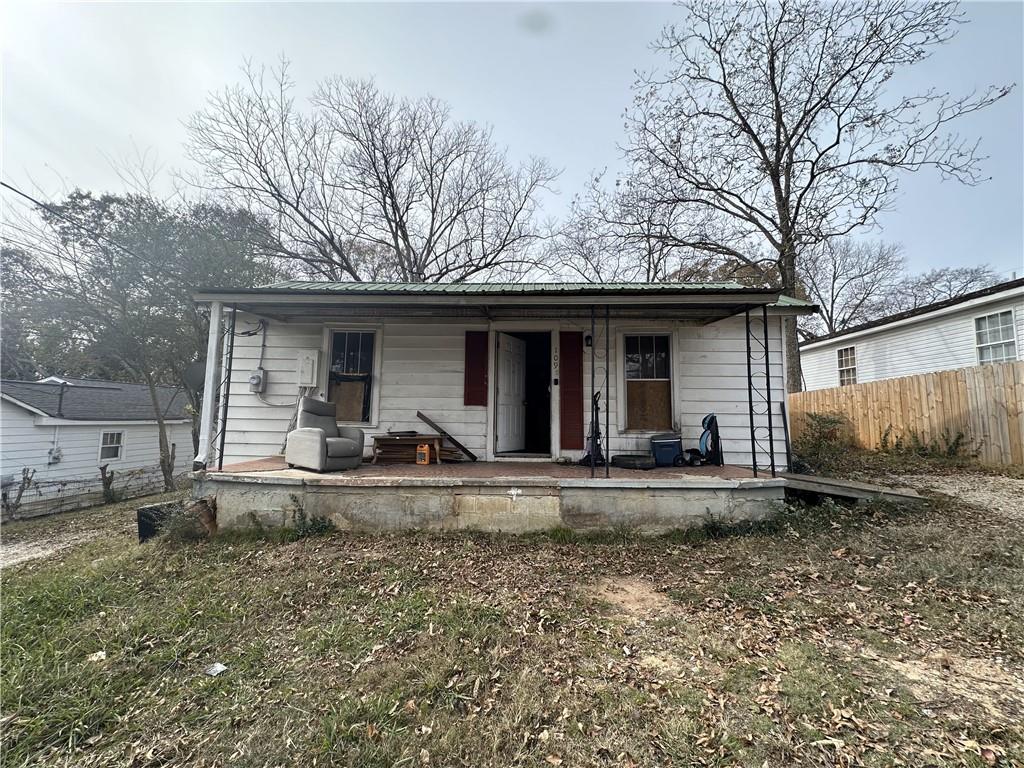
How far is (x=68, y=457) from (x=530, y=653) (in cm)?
1704

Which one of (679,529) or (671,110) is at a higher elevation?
(671,110)

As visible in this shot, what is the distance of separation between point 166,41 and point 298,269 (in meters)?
8.50

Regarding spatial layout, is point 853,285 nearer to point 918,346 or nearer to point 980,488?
point 918,346

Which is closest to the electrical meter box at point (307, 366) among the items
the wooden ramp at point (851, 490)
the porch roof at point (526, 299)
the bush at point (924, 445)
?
the porch roof at point (526, 299)

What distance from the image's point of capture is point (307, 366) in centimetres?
648

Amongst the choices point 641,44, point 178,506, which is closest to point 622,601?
point 178,506

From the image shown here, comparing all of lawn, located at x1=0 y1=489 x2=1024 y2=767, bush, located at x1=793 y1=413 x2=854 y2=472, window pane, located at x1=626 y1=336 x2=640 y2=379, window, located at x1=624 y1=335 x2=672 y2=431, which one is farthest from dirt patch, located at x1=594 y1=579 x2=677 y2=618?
bush, located at x1=793 y1=413 x2=854 y2=472

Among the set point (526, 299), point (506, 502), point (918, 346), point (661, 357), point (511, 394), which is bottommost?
point (506, 502)

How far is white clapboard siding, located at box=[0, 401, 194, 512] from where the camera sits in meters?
11.2

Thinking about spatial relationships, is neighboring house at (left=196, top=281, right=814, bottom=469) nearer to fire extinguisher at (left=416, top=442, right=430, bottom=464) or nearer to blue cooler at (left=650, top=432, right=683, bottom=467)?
blue cooler at (left=650, top=432, right=683, bottom=467)

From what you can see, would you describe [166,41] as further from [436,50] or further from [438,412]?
[438,412]

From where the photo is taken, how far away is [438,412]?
649cm

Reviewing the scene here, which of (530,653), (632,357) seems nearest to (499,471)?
(530,653)

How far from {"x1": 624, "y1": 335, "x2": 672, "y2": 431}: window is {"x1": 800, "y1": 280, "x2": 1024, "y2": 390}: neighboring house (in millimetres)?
8838
